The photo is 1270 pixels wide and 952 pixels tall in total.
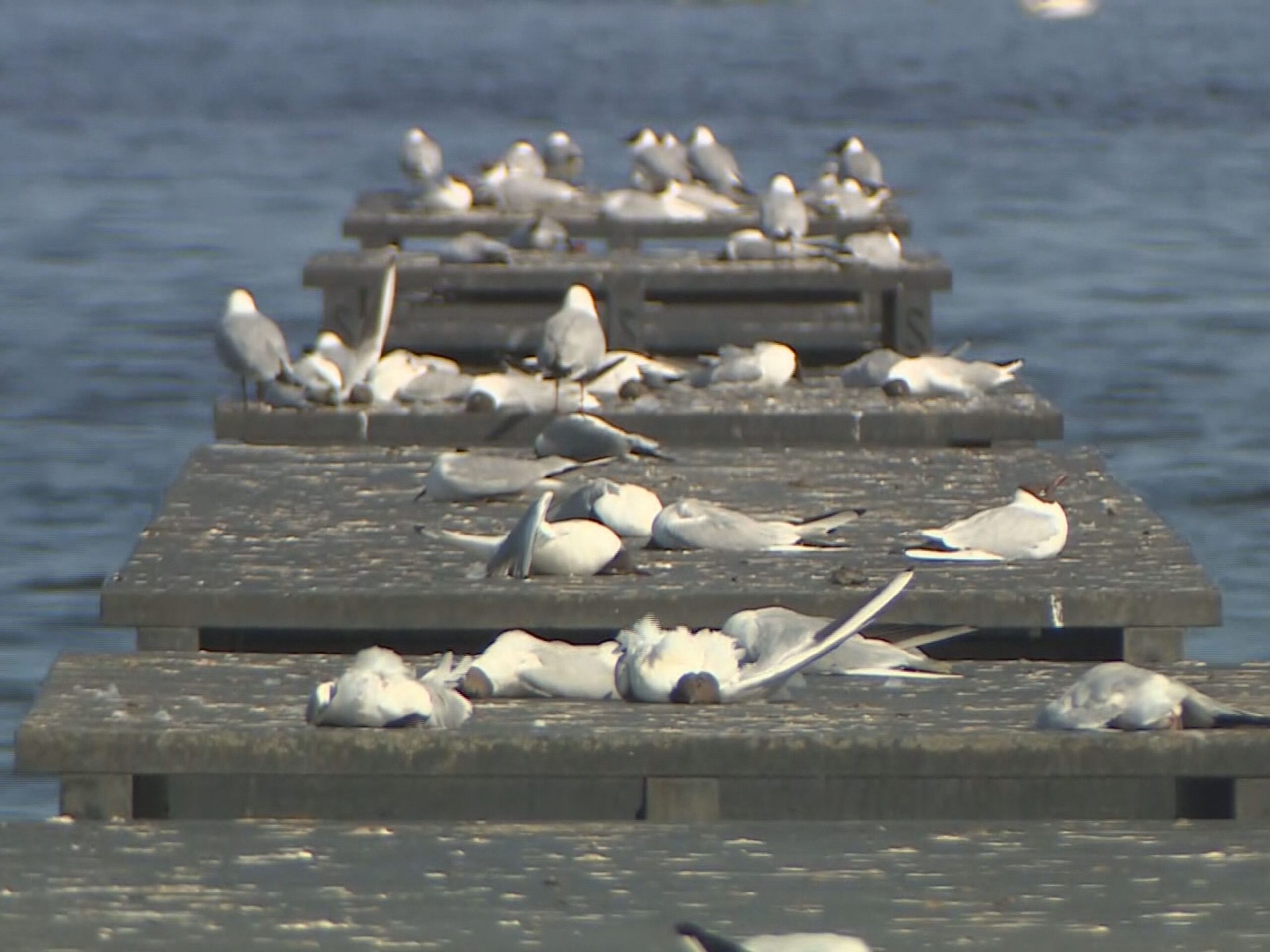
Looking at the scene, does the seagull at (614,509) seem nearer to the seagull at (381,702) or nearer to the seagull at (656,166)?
the seagull at (381,702)

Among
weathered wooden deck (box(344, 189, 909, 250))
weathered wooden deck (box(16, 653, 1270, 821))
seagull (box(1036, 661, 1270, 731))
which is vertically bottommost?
weathered wooden deck (box(16, 653, 1270, 821))

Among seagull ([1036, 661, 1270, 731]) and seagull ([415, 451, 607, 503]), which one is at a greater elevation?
seagull ([415, 451, 607, 503])

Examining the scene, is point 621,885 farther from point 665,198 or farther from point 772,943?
point 665,198

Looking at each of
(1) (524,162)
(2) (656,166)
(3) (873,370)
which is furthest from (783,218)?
(1) (524,162)

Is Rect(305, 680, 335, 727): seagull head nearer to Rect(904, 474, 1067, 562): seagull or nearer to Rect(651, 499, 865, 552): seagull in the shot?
Rect(651, 499, 865, 552): seagull

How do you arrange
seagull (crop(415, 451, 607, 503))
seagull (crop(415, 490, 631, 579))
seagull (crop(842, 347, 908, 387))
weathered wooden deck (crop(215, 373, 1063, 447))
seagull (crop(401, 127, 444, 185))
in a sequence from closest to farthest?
1. seagull (crop(415, 490, 631, 579))
2. seagull (crop(415, 451, 607, 503))
3. weathered wooden deck (crop(215, 373, 1063, 447))
4. seagull (crop(842, 347, 908, 387))
5. seagull (crop(401, 127, 444, 185))

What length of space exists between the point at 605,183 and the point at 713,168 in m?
8.30

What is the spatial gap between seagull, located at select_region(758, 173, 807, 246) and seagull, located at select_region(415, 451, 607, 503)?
613 cm

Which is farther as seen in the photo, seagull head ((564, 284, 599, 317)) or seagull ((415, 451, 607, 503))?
seagull head ((564, 284, 599, 317))

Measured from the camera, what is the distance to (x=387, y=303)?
10.3m

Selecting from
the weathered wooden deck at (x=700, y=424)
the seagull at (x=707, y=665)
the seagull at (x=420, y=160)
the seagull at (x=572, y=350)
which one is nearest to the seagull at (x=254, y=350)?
the weathered wooden deck at (x=700, y=424)

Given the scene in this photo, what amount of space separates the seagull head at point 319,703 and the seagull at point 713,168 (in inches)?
492

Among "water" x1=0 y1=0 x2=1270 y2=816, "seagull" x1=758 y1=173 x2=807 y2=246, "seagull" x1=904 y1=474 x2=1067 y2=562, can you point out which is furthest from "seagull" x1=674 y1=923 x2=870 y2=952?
"seagull" x1=758 y1=173 x2=807 y2=246

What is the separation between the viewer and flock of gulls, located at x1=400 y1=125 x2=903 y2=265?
12812 mm
